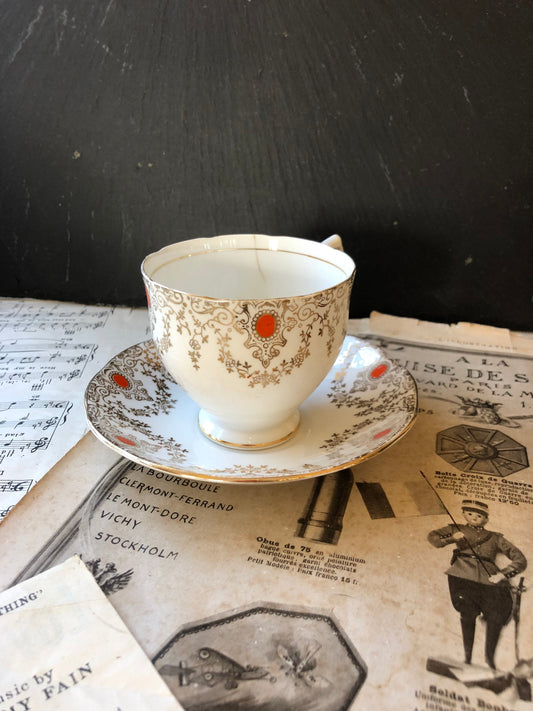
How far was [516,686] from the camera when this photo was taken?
0.28 metres

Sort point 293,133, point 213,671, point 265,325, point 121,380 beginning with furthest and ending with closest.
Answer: point 293,133 < point 121,380 < point 265,325 < point 213,671

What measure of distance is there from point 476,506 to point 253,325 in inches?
8.2

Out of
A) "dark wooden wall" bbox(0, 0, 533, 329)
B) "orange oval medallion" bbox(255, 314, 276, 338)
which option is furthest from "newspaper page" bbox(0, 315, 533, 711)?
"dark wooden wall" bbox(0, 0, 533, 329)

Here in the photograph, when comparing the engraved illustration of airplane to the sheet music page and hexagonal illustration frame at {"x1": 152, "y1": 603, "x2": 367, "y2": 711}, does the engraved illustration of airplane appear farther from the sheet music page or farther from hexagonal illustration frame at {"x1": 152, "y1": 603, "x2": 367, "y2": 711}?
the sheet music page

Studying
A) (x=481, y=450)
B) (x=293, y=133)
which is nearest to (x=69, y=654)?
(x=481, y=450)

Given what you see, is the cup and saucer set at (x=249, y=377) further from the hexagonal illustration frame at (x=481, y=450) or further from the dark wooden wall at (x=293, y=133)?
the dark wooden wall at (x=293, y=133)

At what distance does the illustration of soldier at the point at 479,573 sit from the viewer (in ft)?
1.01

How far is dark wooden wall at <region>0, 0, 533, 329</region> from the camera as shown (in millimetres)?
589

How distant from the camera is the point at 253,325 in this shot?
0.38 meters

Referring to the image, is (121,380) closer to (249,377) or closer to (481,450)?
(249,377)

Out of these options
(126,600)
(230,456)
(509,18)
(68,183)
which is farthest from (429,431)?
(68,183)

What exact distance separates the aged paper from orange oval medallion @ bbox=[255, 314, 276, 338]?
190mm

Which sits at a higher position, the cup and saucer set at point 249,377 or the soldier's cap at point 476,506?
the cup and saucer set at point 249,377

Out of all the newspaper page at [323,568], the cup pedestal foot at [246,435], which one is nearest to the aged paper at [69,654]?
the newspaper page at [323,568]
